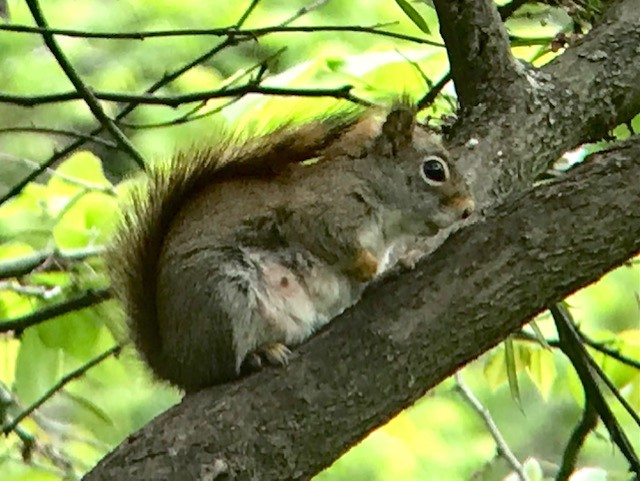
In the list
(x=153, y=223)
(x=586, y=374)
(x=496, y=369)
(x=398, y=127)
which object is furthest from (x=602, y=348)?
(x=153, y=223)

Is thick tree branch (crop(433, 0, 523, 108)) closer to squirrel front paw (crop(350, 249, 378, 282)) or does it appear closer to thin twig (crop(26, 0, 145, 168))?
squirrel front paw (crop(350, 249, 378, 282))

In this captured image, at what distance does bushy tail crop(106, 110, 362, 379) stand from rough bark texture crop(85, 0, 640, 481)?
0.24 m

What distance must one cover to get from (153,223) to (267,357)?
0.88ft

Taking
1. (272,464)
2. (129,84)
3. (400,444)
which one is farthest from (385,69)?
(129,84)

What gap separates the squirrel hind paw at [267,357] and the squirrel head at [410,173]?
0.34 meters

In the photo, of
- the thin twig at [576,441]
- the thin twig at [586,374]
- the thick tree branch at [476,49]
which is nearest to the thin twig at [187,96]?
the thick tree branch at [476,49]

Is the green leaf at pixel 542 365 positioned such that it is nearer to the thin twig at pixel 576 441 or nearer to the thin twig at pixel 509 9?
the thin twig at pixel 576 441

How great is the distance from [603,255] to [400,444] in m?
1.21

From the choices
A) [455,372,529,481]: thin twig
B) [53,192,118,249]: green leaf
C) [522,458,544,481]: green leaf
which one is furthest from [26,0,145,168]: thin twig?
[522,458,544,481]: green leaf

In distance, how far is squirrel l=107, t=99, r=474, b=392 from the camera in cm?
123

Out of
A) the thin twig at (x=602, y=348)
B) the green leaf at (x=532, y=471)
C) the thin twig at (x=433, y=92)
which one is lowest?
the green leaf at (x=532, y=471)

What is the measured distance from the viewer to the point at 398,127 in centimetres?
144

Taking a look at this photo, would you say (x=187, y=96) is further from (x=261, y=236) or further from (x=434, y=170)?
(x=434, y=170)

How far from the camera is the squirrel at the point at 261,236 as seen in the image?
4.04 feet
